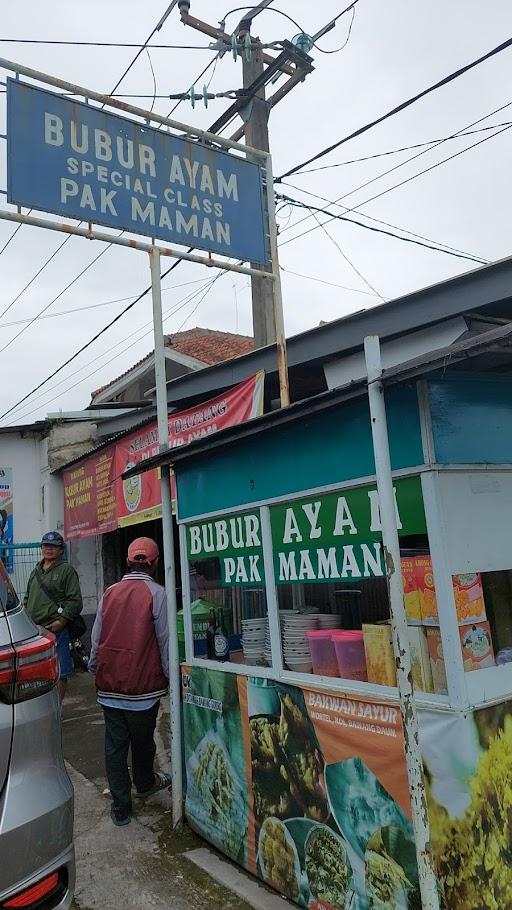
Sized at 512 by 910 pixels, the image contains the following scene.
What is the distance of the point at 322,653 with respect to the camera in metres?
3.30

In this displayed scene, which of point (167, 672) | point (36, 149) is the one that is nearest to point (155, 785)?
point (167, 672)

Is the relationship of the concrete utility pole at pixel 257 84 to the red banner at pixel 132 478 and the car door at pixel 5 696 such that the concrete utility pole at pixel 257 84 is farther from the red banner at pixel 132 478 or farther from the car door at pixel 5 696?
the car door at pixel 5 696

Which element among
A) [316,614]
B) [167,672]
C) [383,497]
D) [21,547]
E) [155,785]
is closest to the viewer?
[383,497]

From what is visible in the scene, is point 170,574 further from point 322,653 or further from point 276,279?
point 276,279

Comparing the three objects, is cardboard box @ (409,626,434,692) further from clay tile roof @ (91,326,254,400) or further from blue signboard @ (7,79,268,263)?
clay tile roof @ (91,326,254,400)

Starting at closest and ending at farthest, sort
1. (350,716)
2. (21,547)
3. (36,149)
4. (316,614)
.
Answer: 1. (350,716)
2. (316,614)
3. (36,149)
4. (21,547)

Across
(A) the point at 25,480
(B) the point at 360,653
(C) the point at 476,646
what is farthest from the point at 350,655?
(A) the point at 25,480

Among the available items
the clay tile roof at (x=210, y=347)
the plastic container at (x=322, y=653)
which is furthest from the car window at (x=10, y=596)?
the clay tile roof at (x=210, y=347)

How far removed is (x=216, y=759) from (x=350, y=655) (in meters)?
1.29

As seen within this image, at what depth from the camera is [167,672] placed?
14.3 feet

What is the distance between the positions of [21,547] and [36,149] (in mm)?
7762

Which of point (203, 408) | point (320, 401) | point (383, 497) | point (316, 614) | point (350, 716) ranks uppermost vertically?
point (203, 408)

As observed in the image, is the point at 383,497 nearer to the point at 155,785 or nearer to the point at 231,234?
the point at 231,234

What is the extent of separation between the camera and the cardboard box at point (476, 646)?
8.79 ft
